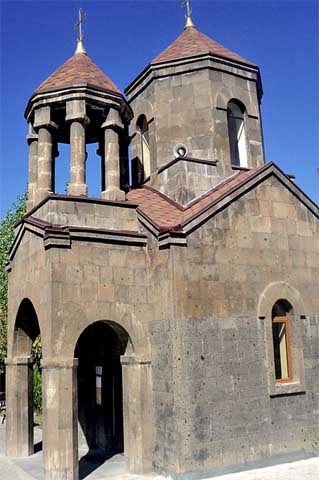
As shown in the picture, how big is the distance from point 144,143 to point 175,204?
12.0ft

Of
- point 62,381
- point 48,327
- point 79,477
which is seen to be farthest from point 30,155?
point 79,477

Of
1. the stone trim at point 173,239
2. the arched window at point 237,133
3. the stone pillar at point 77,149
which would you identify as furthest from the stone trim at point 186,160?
the stone trim at point 173,239

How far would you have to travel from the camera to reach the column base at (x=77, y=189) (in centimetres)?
1080

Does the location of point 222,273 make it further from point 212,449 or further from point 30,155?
point 30,155

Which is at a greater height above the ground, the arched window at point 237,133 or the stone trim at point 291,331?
the arched window at point 237,133

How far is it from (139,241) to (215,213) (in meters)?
1.68

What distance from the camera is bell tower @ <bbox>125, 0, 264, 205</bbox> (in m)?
12.7

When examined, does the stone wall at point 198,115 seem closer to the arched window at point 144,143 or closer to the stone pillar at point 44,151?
the arched window at point 144,143

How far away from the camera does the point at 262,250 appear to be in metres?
10.8

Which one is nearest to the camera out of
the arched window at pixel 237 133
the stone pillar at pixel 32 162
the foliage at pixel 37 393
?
the stone pillar at pixel 32 162

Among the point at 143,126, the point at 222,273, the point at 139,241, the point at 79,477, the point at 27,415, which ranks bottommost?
the point at 79,477

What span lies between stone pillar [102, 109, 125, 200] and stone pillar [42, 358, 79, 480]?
3999 mm

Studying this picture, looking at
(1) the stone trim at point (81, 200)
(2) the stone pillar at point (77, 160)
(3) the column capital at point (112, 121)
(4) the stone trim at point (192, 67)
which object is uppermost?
(4) the stone trim at point (192, 67)

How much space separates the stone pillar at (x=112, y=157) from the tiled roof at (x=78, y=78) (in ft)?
2.38
